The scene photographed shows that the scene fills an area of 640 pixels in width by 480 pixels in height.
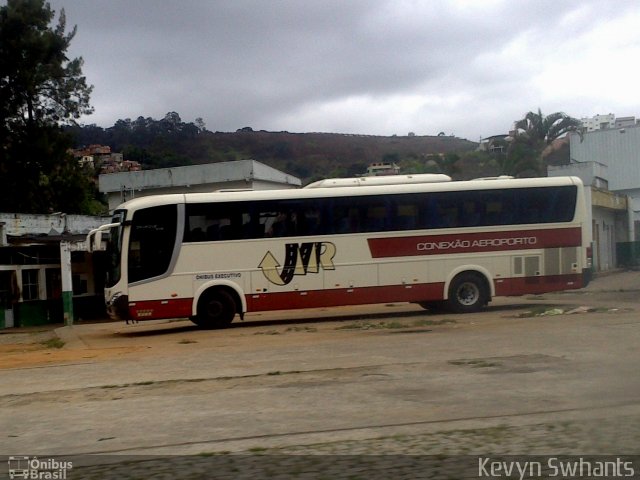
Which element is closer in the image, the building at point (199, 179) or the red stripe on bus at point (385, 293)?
the red stripe on bus at point (385, 293)

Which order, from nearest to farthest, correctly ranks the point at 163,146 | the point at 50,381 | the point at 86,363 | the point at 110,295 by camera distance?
1. the point at 50,381
2. the point at 86,363
3. the point at 110,295
4. the point at 163,146

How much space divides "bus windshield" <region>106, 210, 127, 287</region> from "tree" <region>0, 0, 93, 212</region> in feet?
96.5

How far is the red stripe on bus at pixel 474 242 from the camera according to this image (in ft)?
69.9

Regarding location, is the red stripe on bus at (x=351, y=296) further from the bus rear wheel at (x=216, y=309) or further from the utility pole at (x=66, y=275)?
the utility pole at (x=66, y=275)

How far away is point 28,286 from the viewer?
29594 millimetres

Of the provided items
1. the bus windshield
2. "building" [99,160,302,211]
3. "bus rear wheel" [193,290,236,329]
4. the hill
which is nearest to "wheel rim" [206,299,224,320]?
"bus rear wheel" [193,290,236,329]

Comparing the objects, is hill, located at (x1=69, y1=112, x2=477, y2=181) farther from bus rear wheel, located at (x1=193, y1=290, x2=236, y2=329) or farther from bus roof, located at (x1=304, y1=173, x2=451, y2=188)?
bus rear wheel, located at (x1=193, y1=290, x2=236, y2=329)

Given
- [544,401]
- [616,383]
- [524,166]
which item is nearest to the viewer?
[544,401]

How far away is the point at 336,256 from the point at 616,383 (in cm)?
1179

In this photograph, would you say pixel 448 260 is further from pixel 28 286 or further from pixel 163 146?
pixel 163 146

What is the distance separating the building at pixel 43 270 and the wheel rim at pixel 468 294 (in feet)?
43.6

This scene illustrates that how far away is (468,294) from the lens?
21797 millimetres

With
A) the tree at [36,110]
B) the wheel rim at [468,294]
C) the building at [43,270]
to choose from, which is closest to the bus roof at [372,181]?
the wheel rim at [468,294]

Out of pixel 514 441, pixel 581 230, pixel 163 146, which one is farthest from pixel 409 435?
pixel 163 146
